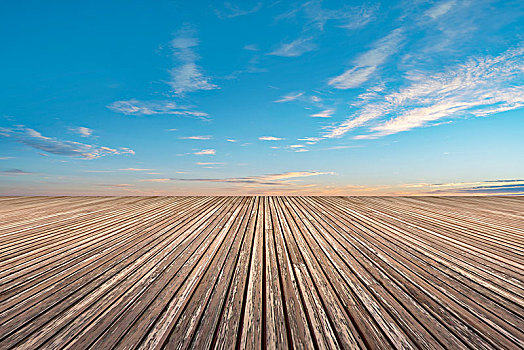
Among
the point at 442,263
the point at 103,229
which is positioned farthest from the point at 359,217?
the point at 103,229

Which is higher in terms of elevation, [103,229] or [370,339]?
[103,229]

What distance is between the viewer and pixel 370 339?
5.23ft

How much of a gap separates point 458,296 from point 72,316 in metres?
3.17

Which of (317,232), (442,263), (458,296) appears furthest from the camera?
(317,232)

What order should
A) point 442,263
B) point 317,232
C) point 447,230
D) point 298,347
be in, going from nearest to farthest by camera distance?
point 298,347, point 442,263, point 317,232, point 447,230

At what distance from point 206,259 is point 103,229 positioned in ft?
9.29

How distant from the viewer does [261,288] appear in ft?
7.41

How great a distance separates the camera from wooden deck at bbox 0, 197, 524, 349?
1.64m

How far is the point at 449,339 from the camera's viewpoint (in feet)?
5.35

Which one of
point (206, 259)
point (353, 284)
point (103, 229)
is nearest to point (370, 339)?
point (353, 284)

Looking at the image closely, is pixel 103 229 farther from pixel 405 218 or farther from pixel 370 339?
pixel 405 218

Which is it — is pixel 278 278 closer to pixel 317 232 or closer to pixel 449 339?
pixel 449 339

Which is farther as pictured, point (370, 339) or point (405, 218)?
point (405, 218)

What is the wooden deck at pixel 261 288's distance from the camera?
1640mm
